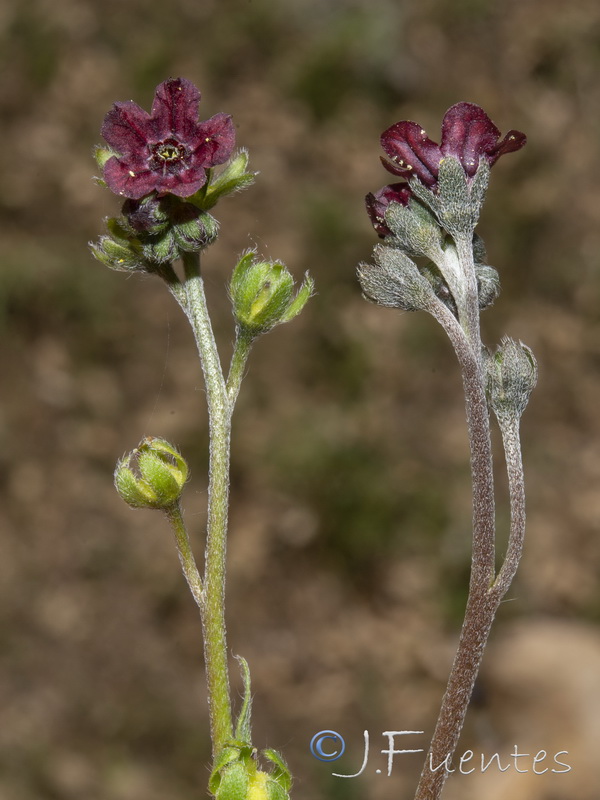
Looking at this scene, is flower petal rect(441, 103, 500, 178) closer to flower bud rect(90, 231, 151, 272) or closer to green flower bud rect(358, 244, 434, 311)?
green flower bud rect(358, 244, 434, 311)

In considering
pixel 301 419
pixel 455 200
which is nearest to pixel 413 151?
pixel 455 200

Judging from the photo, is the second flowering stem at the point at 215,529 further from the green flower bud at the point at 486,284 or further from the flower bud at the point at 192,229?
the green flower bud at the point at 486,284

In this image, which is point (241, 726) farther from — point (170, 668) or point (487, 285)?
point (170, 668)

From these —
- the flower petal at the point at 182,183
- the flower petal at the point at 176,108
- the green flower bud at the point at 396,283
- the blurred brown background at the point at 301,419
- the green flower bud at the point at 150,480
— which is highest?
the blurred brown background at the point at 301,419

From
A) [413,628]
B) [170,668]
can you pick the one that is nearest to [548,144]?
[413,628]

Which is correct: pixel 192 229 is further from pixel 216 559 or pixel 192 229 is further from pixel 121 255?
pixel 216 559

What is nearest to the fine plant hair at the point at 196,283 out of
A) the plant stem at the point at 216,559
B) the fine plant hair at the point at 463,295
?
the plant stem at the point at 216,559

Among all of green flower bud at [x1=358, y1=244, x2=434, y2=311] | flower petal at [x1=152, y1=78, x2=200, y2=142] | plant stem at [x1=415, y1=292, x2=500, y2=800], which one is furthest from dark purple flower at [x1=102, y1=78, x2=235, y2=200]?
plant stem at [x1=415, y1=292, x2=500, y2=800]
